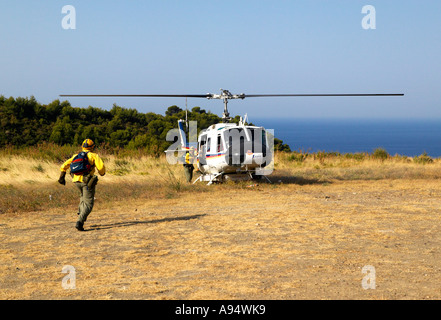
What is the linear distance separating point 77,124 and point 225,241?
37341mm

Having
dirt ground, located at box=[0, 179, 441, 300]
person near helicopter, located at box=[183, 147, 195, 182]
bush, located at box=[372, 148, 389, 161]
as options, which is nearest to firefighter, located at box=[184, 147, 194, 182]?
person near helicopter, located at box=[183, 147, 195, 182]

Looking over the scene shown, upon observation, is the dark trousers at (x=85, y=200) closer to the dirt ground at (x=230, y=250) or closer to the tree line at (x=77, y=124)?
the dirt ground at (x=230, y=250)

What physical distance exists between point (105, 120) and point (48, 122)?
5112 mm

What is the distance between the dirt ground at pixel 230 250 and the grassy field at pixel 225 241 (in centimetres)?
2

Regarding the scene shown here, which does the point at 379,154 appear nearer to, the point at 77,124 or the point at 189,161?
the point at 189,161

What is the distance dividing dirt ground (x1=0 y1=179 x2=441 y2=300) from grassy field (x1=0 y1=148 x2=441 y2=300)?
0.07 ft

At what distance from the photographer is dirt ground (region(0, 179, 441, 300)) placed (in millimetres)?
5812

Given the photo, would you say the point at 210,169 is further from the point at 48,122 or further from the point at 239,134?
the point at 48,122

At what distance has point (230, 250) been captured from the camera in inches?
308

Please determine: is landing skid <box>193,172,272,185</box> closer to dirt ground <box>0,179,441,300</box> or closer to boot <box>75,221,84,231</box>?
dirt ground <box>0,179,441,300</box>

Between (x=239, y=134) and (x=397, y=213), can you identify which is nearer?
(x=397, y=213)

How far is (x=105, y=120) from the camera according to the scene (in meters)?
45.9

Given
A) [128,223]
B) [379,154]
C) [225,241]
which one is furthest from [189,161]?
[379,154]
